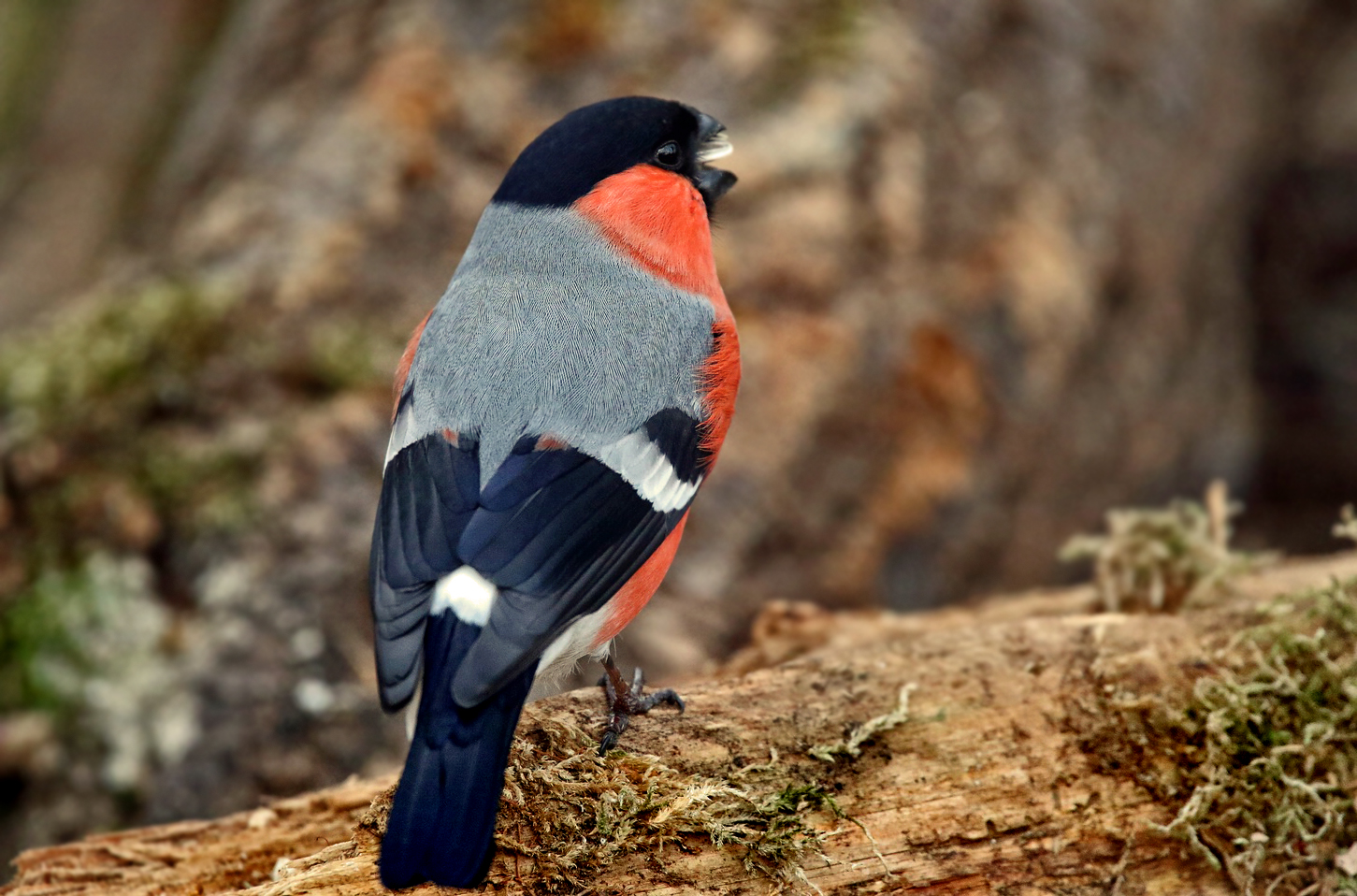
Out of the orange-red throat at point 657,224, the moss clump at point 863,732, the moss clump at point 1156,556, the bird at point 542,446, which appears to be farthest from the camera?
the moss clump at point 1156,556

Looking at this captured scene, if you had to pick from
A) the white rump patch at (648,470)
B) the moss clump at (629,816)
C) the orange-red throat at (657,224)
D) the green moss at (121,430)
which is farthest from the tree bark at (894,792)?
the green moss at (121,430)

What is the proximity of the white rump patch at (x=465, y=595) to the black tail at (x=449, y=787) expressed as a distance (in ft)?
0.24

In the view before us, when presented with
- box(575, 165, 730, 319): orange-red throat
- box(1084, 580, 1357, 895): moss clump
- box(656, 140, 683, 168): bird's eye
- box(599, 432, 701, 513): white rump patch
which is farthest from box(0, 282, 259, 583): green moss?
box(1084, 580, 1357, 895): moss clump

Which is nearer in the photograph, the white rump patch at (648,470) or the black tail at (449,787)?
the black tail at (449,787)

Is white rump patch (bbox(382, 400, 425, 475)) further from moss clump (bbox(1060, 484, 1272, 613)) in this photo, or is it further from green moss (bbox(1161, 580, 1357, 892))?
moss clump (bbox(1060, 484, 1272, 613))

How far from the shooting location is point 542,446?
3.18 meters

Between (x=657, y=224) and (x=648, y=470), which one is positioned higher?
(x=657, y=224)

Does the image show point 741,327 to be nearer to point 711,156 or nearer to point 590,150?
point 711,156

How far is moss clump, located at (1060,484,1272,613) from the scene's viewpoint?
14.4 feet

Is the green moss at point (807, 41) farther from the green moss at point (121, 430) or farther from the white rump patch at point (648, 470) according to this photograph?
the white rump patch at point (648, 470)

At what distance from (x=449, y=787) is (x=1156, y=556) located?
115 inches

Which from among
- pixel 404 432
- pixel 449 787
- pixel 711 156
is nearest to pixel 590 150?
pixel 711 156

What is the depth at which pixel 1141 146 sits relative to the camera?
25.1 ft

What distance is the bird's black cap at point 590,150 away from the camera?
3914mm
